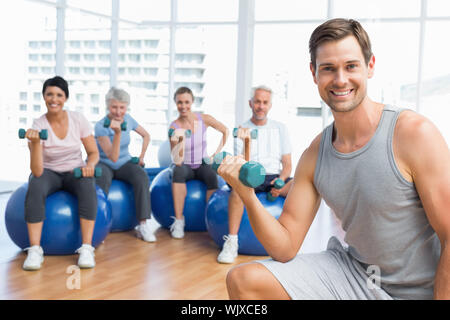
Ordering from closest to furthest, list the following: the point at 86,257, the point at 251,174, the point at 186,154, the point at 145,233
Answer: the point at 251,174
the point at 86,257
the point at 145,233
the point at 186,154

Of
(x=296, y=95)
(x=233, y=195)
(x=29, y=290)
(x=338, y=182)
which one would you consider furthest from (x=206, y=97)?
(x=338, y=182)

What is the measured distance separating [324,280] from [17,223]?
7.29 feet

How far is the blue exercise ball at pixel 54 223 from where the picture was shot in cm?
299

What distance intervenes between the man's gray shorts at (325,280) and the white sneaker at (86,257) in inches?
70.6

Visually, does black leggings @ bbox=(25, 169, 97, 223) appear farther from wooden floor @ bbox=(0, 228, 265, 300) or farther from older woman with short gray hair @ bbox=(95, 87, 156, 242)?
older woman with short gray hair @ bbox=(95, 87, 156, 242)

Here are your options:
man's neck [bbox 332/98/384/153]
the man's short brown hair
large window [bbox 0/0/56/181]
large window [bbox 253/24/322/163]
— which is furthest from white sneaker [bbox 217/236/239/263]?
large window [bbox 253/24/322/163]

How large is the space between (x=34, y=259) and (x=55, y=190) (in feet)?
1.35

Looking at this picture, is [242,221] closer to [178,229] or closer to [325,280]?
[178,229]

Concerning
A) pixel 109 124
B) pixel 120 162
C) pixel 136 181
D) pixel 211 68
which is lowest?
pixel 136 181

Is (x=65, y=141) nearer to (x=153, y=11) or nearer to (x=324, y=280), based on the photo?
(x=324, y=280)

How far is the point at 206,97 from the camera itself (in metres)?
6.73

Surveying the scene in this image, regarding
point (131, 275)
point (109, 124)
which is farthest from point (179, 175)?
point (131, 275)

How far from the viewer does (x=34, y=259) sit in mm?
2859

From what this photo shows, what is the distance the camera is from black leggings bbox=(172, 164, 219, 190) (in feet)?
12.2
